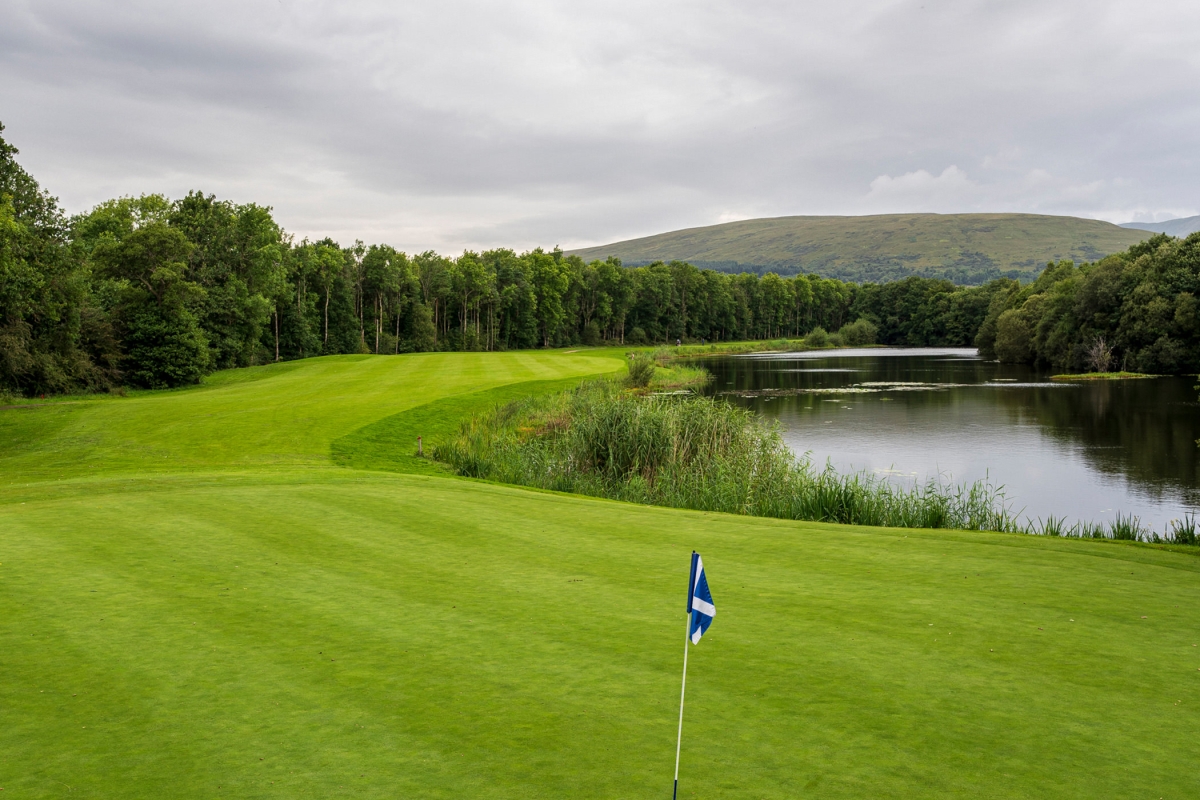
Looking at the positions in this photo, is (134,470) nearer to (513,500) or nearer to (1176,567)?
(513,500)

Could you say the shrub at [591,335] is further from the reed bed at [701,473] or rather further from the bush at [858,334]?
the reed bed at [701,473]

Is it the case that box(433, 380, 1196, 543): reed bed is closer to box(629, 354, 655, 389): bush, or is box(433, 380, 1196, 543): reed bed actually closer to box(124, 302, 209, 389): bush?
box(629, 354, 655, 389): bush

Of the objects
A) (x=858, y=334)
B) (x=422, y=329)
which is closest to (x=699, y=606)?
(x=422, y=329)

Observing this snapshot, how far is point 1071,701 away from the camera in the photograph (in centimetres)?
519

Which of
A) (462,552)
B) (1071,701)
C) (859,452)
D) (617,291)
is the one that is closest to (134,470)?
(462,552)

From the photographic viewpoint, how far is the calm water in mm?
23109

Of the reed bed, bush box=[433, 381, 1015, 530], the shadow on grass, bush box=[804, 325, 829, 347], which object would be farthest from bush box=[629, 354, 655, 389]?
bush box=[804, 325, 829, 347]

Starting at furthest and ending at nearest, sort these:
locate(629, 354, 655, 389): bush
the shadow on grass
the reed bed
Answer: locate(629, 354, 655, 389): bush, the shadow on grass, the reed bed

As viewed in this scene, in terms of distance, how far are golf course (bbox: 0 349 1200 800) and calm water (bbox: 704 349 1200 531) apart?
14.3m

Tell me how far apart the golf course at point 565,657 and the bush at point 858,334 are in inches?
5264

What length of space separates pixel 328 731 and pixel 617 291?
114 m

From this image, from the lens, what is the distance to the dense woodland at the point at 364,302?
3594 centimetres

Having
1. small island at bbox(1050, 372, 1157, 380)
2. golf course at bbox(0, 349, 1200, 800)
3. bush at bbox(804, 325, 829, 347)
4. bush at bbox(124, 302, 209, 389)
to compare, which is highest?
bush at bbox(804, 325, 829, 347)

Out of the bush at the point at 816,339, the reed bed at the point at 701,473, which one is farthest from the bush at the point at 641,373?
the bush at the point at 816,339
